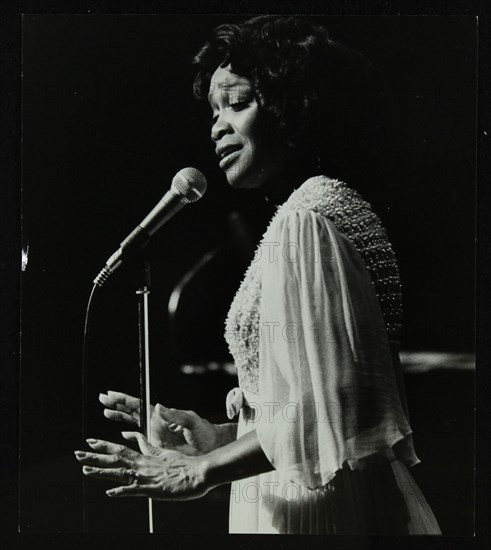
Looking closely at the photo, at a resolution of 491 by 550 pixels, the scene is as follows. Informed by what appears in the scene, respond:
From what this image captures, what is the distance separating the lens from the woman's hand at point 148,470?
67.2 inches

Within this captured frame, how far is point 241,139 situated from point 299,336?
0.45 metres

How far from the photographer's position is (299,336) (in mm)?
1668

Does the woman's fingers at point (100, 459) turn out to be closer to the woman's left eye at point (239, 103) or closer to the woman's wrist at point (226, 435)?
the woman's wrist at point (226, 435)

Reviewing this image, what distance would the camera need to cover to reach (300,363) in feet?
5.47

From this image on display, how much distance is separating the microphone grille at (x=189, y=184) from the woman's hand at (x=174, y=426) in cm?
46

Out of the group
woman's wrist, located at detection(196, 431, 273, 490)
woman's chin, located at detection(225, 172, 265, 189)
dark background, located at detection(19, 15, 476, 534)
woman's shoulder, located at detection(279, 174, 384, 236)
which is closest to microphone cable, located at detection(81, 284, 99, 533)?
dark background, located at detection(19, 15, 476, 534)

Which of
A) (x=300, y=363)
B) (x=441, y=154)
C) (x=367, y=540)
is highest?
(x=441, y=154)

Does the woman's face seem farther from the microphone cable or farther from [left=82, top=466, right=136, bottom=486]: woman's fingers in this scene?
[left=82, top=466, right=136, bottom=486]: woman's fingers

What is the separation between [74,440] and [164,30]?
932mm

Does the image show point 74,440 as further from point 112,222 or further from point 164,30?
point 164,30

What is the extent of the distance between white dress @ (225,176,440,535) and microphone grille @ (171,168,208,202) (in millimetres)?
180

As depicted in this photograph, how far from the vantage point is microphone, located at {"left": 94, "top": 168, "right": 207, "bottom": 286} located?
5.71 feet

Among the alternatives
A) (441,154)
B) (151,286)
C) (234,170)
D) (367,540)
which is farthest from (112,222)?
(367,540)

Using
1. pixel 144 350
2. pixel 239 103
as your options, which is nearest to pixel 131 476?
pixel 144 350
